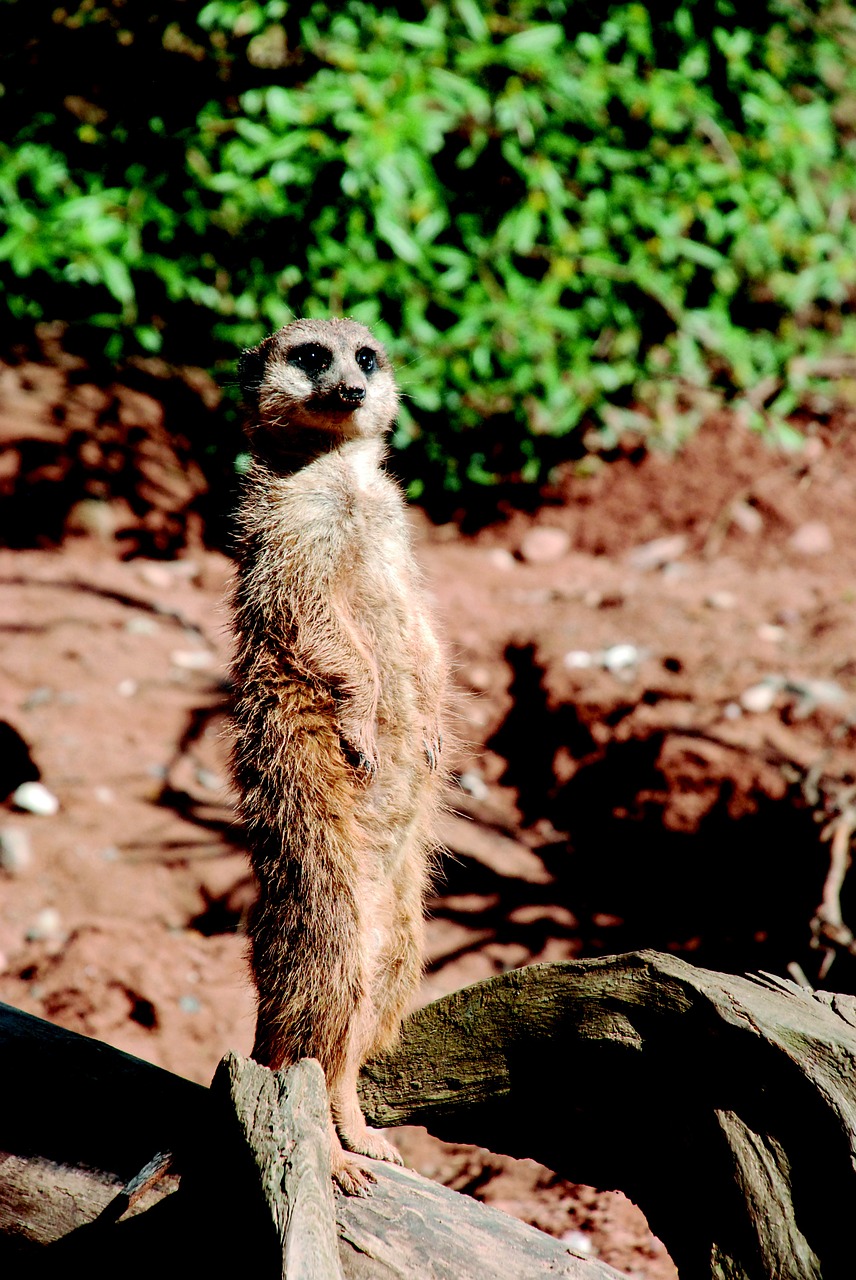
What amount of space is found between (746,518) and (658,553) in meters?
0.46

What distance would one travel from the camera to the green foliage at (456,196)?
15.3 feet

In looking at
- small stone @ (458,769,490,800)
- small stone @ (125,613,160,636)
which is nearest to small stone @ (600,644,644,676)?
small stone @ (458,769,490,800)

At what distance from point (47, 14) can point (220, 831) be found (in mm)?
3935

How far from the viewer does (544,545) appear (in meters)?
5.45

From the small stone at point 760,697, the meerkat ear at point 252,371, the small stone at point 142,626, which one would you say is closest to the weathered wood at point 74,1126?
the meerkat ear at point 252,371

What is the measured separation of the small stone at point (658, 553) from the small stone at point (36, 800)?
9.41ft

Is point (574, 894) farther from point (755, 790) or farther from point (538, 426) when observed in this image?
point (538, 426)

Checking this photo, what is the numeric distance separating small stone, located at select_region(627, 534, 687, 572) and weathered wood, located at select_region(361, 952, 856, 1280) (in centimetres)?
345

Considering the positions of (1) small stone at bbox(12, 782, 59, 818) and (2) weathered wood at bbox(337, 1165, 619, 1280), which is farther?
(1) small stone at bbox(12, 782, 59, 818)

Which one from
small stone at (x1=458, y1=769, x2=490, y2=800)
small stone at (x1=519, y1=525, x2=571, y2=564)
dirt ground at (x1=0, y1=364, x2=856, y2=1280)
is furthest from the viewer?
small stone at (x1=519, y1=525, x2=571, y2=564)

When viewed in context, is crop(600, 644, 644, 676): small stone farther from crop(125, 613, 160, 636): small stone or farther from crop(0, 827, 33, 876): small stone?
crop(0, 827, 33, 876): small stone

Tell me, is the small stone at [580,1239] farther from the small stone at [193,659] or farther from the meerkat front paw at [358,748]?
the small stone at [193,659]

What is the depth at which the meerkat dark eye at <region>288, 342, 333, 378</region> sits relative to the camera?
2.62 m

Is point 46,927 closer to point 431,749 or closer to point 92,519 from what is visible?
point 431,749
